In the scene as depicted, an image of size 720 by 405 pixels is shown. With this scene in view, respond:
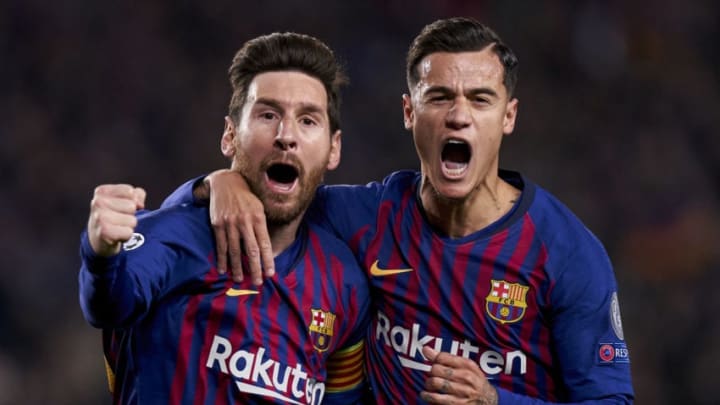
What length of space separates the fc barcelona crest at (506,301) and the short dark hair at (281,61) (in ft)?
2.36

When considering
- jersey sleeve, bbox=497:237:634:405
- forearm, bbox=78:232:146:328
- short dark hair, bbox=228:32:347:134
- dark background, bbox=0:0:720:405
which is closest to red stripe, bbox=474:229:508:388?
jersey sleeve, bbox=497:237:634:405

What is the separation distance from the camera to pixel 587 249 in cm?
277

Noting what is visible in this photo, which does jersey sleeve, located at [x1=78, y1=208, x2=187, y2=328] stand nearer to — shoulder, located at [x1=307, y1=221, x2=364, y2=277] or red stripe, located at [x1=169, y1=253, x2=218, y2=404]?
red stripe, located at [x1=169, y1=253, x2=218, y2=404]

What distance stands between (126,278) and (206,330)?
35 cm

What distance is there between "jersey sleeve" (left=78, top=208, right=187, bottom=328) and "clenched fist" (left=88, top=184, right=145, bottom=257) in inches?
2.3

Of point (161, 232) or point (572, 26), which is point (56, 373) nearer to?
point (161, 232)

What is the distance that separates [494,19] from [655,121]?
162 cm

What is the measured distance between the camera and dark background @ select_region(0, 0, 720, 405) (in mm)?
5953

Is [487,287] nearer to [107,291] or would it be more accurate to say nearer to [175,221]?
[175,221]

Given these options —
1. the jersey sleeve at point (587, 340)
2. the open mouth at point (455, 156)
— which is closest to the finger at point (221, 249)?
the open mouth at point (455, 156)

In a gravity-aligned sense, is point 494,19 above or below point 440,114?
above

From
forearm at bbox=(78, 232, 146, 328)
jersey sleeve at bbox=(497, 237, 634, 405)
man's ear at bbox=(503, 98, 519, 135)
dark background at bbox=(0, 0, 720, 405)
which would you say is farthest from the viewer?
dark background at bbox=(0, 0, 720, 405)

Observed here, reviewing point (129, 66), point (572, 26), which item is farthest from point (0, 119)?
point (572, 26)

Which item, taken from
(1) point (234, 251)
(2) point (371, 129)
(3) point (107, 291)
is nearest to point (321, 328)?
(1) point (234, 251)
